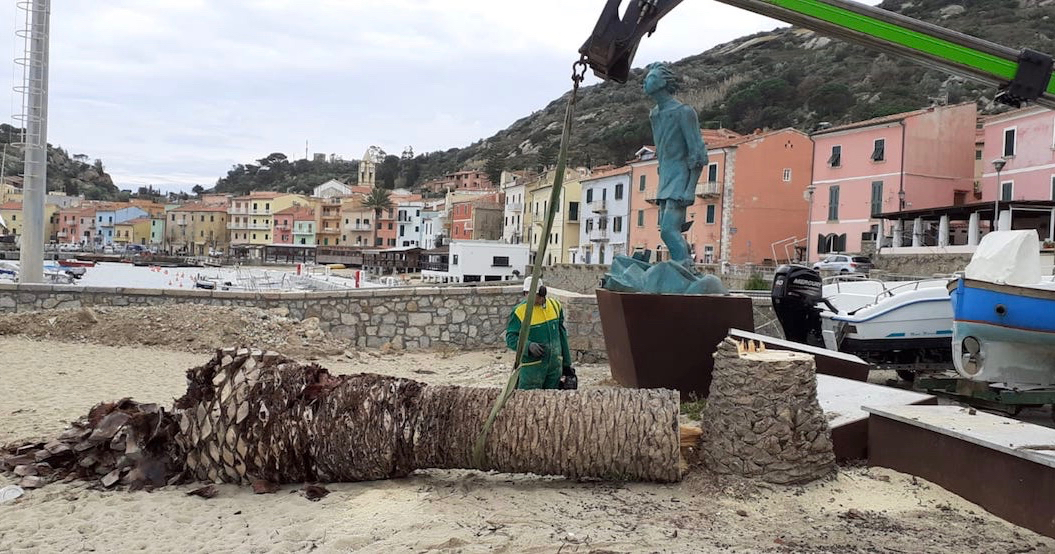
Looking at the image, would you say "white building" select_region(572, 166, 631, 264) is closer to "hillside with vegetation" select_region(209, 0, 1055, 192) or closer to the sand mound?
"hillside with vegetation" select_region(209, 0, 1055, 192)

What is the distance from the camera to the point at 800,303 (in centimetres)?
947

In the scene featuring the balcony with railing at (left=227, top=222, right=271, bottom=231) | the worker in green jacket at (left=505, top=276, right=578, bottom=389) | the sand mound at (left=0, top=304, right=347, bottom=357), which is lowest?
the sand mound at (left=0, top=304, right=347, bottom=357)

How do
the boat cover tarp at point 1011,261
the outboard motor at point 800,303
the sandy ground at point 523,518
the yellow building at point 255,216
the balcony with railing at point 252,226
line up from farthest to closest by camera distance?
the balcony with railing at point 252,226
the yellow building at point 255,216
the outboard motor at point 800,303
the boat cover tarp at point 1011,261
the sandy ground at point 523,518

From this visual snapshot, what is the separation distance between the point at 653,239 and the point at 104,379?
36.3m

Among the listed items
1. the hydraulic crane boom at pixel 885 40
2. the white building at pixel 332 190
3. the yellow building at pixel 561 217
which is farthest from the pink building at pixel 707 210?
the white building at pixel 332 190

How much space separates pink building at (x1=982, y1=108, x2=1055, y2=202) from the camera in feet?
92.5

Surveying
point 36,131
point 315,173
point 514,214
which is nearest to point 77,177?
point 315,173

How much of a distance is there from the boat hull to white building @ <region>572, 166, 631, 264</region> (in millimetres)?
37317

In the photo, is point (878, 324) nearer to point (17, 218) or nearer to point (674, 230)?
point (674, 230)

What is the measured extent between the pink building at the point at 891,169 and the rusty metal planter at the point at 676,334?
89.4ft

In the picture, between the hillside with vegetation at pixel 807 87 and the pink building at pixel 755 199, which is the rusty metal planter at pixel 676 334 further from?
the hillside with vegetation at pixel 807 87

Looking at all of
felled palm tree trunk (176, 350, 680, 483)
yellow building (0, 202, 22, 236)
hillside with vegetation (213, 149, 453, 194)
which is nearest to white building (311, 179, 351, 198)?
hillside with vegetation (213, 149, 453, 194)

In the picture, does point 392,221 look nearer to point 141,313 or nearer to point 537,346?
point 141,313

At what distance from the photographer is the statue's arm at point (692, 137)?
8.02 metres
